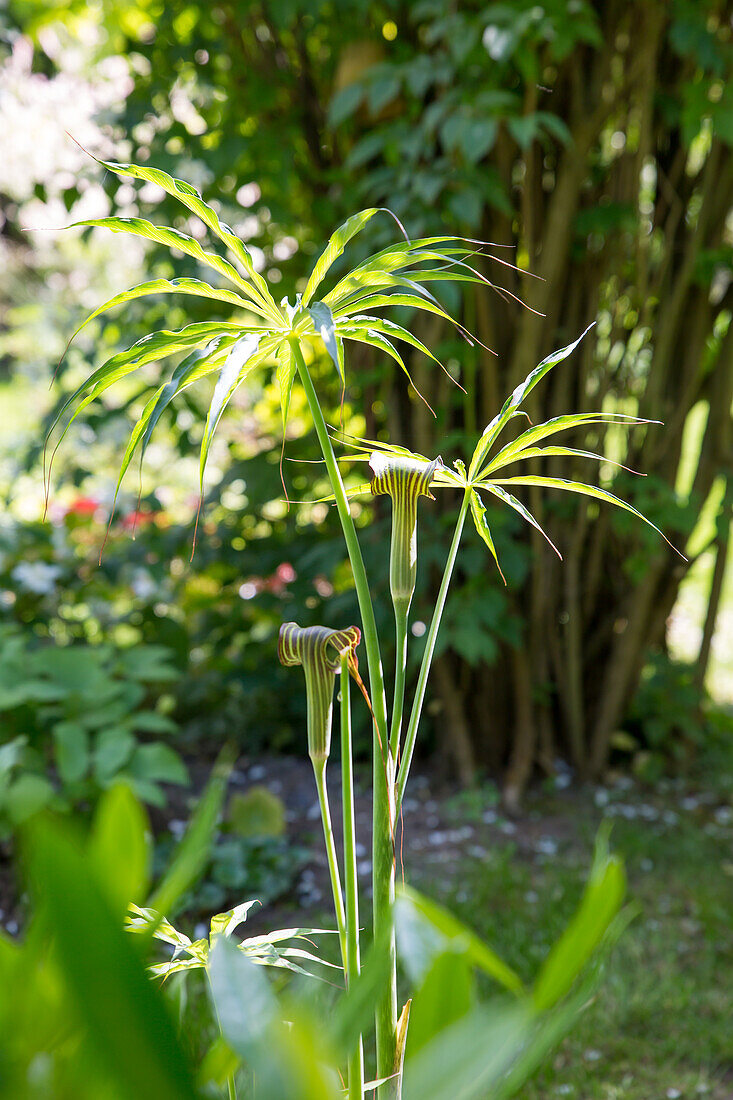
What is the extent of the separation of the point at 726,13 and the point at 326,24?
89 cm

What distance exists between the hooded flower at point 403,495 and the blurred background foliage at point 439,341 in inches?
46.0

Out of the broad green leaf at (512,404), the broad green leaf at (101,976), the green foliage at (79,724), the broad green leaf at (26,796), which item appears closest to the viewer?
→ the broad green leaf at (101,976)

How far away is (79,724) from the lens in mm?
1727

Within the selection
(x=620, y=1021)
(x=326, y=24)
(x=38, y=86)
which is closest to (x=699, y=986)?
(x=620, y=1021)

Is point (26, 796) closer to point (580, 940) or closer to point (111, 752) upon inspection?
point (111, 752)

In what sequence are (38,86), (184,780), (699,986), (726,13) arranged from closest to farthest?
1. (699,986)
2. (184,780)
3. (726,13)
4. (38,86)

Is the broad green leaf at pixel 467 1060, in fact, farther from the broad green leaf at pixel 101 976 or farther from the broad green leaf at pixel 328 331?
the broad green leaf at pixel 328 331


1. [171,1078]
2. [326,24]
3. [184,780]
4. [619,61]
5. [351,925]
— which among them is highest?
[326,24]

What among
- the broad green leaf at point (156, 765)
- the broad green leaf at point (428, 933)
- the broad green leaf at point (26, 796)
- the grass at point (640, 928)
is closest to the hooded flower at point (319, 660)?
the broad green leaf at point (428, 933)

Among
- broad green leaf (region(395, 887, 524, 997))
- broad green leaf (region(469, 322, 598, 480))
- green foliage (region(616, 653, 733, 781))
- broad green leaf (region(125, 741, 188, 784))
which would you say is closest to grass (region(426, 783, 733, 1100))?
green foliage (region(616, 653, 733, 781))

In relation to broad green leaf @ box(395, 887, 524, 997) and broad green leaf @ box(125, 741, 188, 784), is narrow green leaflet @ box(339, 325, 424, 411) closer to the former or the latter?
broad green leaf @ box(395, 887, 524, 997)

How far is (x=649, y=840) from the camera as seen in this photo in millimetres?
2025

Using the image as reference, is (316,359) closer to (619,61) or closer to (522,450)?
(619,61)

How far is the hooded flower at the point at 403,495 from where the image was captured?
21.8 inches
